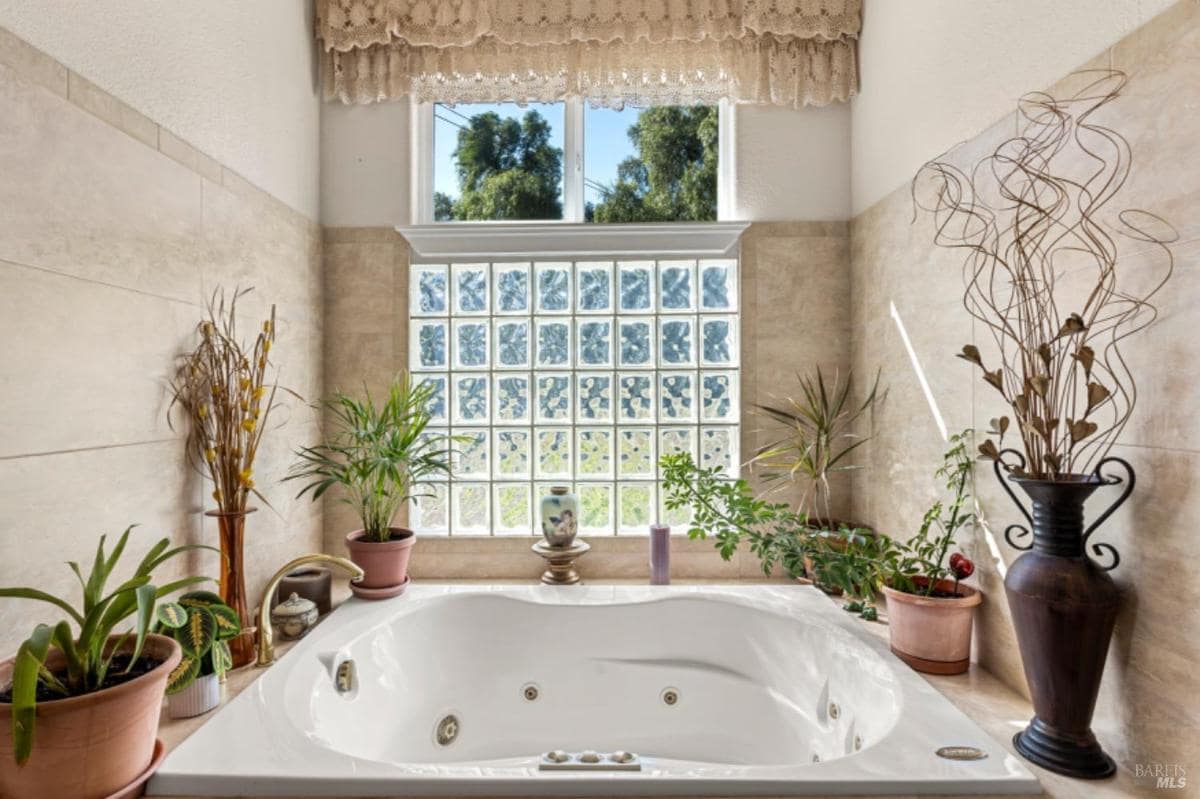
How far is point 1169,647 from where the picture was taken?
968 millimetres

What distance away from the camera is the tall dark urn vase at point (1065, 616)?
1004 millimetres

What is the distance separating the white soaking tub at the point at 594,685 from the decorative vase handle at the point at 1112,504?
1.43 ft

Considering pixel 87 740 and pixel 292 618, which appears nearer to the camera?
pixel 87 740

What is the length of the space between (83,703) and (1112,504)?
176cm

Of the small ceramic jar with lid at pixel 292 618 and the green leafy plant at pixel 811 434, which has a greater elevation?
the green leafy plant at pixel 811 434

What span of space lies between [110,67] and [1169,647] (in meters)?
2.34

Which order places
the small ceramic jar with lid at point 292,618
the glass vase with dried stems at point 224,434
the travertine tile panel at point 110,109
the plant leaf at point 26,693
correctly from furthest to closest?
the small ceramic jar with lid at point 292,618 < the glass vase with dried stems at point 224,434 < the travertine tile panel at point 110,109 < the plant leaf at point 26,693

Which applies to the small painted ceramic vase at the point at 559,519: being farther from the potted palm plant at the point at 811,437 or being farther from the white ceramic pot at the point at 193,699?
the white ceramic pot at the point at 193,699

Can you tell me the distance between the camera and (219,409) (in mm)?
1492

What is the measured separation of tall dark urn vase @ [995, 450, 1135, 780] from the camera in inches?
39.5

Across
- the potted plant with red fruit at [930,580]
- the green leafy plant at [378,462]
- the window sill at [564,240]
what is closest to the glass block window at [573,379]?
the window sill at [564,240]

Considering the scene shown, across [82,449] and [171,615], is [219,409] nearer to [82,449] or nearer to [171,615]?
[82,449]

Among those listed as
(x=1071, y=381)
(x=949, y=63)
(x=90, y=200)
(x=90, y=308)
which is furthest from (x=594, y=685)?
(x=949, y=63)

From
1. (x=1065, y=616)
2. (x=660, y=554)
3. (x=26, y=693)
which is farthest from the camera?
(x=660, y=554)
